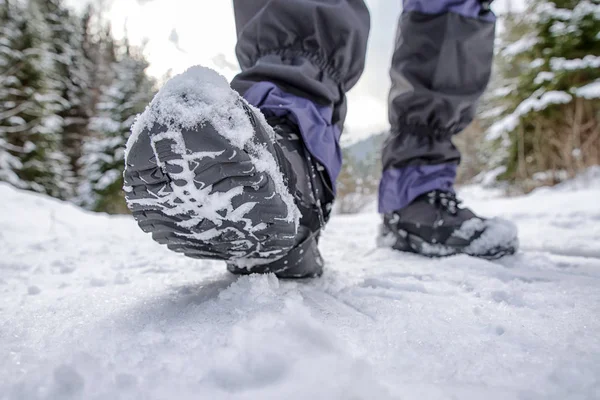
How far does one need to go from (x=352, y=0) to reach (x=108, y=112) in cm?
710

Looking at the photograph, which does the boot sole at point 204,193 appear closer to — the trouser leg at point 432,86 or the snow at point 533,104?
the trouser leg at point 432,86

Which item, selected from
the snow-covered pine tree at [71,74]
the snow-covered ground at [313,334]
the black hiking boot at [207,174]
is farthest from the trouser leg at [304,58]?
the snow-covered pine tree at [71,74]

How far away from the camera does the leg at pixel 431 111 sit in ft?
A: 2.93

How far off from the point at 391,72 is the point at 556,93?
417 cm

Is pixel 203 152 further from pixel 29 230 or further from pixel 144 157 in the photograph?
pixel 29 230

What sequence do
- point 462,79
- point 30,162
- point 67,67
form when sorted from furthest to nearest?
point 67,67, point 30,162, point 462,79

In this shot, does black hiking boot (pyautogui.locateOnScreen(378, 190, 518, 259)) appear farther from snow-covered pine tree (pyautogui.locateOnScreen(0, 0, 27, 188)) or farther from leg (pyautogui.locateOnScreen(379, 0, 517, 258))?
snow-covered pine tree (pyautogui.locateOnScreen(0, 0, 27, 188))

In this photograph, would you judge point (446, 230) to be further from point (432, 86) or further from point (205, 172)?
point (205, 172)

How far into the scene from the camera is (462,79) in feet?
3.08

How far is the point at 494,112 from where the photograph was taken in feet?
18.1

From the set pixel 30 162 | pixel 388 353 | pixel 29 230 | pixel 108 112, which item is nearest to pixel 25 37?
pixel 108 112

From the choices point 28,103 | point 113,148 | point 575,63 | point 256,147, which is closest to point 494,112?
point 575,63

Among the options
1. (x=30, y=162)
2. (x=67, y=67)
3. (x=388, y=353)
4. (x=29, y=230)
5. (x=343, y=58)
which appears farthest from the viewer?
(x=67, y=67)

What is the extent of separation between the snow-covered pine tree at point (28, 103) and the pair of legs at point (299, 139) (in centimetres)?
609
